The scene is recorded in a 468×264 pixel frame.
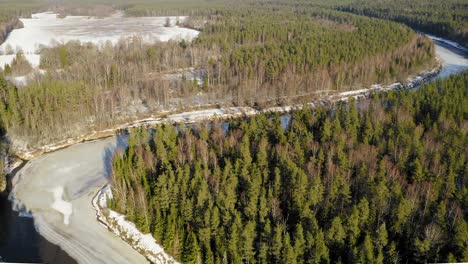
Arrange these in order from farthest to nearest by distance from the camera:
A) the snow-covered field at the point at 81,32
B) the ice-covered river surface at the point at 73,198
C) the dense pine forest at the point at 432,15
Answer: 1. the dense pine forest at the point at 432,15
2. the snow-covered field at the point at 81,32
3. the ice-covered river surface at the point at 73,198

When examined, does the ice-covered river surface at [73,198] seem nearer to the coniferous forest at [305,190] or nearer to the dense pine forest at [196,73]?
the coniferous forest at [305,190]

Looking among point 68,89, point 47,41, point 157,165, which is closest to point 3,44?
point 47,41

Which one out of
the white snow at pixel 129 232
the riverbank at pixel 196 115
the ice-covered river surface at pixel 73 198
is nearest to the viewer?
the white snow at pixel 129 232

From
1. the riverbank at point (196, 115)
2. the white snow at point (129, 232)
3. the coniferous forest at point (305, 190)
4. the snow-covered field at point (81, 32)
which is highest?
the snow-covered field at point (81, 32)

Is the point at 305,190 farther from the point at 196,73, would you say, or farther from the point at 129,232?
the point at 196,73

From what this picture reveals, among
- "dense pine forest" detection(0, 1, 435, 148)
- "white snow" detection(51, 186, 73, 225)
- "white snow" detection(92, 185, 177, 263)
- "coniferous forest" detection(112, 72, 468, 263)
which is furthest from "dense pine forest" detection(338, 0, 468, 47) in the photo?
"white snow" detection(51, 186, 73, 225)

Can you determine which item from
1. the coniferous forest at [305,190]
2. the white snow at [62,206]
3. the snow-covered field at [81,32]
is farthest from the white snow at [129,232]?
the snow-covered field at [81,32]

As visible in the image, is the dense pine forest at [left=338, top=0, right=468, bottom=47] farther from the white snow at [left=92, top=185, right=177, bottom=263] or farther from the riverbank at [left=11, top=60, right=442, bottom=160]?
the white snow at [left=92, top=185, right=177, bottom=263]
